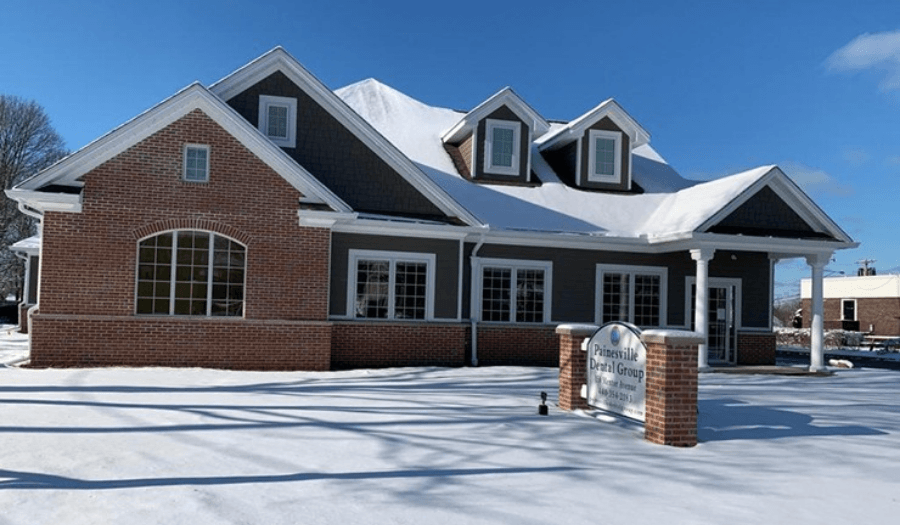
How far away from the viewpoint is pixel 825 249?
58.7 ft

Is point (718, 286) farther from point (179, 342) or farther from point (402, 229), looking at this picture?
point (179, 342)

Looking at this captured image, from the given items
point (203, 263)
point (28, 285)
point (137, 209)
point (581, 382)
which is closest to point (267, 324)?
point (203, 263)

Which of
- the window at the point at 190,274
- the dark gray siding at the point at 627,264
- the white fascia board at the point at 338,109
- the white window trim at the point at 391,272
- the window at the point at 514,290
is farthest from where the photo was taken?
the dark gray siding at the point at 627,264

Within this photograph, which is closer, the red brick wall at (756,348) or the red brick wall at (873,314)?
the red brick wall at (756,348)

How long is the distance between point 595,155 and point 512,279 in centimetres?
460

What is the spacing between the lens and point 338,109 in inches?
664

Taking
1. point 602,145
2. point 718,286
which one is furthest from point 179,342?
point 718,286

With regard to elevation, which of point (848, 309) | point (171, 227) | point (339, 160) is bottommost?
point (848, 309)

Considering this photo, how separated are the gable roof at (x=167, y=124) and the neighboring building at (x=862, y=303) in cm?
4363

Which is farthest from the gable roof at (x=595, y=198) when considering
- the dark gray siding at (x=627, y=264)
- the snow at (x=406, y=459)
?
the snow at (x=406, y=459)

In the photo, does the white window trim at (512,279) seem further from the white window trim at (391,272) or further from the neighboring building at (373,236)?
the white window trim at (391,272)

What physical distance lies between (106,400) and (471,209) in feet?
31.9

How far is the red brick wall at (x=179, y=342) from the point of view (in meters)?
13.9

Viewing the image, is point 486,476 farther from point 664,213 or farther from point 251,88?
point 664,213
